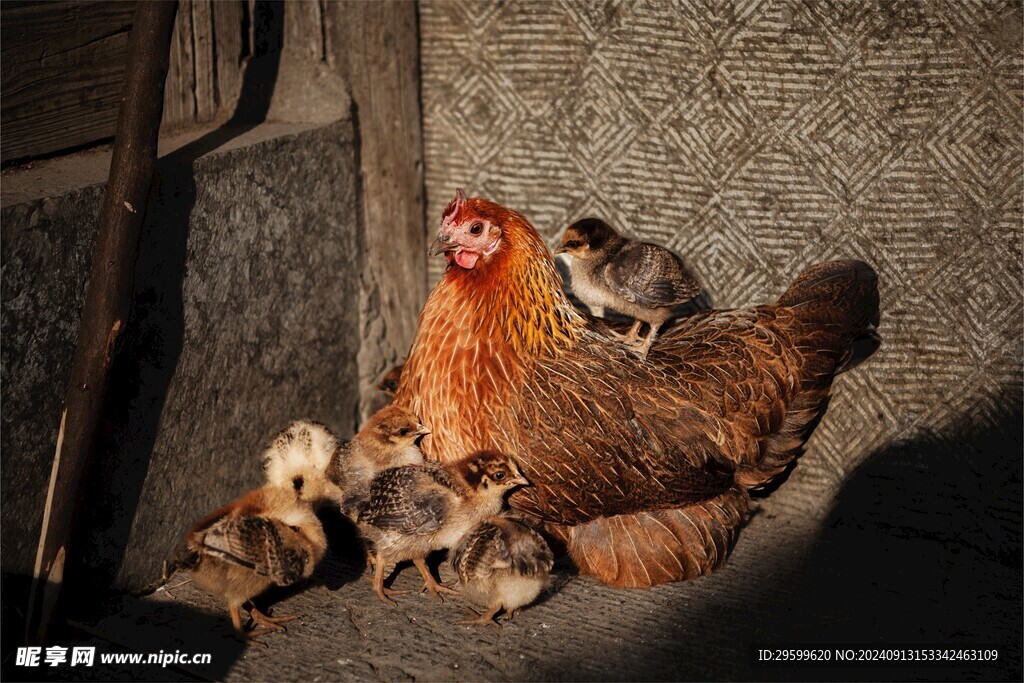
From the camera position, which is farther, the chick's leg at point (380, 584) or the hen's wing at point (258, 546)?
the chick's leg at point (380, 584)

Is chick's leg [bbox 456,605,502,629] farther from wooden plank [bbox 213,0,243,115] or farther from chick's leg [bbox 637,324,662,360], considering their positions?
wooden plank [bbox 213,0,243,115]

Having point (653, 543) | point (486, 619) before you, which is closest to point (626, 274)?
point (653, 543)

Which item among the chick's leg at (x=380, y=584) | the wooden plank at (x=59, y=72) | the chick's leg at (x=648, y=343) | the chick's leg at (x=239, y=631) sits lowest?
the chick's leg at (x=239, y=631)

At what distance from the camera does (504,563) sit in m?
3.50

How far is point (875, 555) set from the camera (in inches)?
Result: 167

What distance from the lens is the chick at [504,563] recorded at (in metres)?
3.51

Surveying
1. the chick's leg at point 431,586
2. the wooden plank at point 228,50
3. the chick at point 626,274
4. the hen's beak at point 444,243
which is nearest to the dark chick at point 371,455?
the chick's leg at point 431,586

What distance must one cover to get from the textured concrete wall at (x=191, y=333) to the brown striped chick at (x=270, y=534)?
40 centimetres

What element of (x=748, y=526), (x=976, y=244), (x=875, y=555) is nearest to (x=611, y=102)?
(x=976, y=244)

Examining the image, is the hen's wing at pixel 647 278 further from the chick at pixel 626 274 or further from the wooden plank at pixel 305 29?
the wooden plank at pixel 305 29

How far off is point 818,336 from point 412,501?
1.84 metres

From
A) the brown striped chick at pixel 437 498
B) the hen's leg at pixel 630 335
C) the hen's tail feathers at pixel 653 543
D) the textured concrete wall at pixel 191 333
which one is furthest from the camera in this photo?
the hen's leg at pixel 630 335

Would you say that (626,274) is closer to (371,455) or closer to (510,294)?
(510,294)

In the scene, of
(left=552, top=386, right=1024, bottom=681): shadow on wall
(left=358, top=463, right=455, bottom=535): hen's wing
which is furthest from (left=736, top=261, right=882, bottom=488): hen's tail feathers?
(left=358, top=463, right=455, bottom=535): hen's wing
